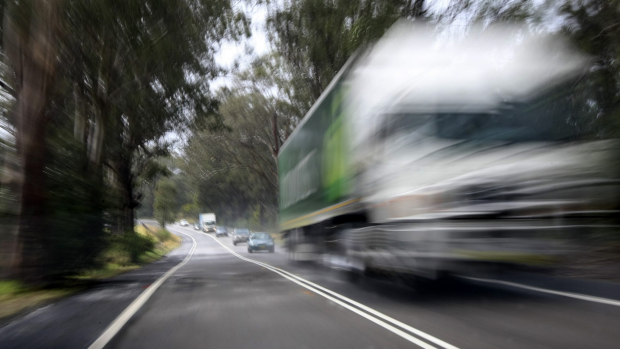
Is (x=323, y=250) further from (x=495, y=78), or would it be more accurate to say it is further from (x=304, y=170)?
(x=495, y=78)

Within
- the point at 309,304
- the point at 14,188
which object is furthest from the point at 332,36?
the point at 309,304

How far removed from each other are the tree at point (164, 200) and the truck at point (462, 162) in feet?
119

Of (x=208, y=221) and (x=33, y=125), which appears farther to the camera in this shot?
(x=208, y=221)

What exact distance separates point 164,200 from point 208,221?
27.4 m

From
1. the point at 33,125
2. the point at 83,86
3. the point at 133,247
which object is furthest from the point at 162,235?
the point at 33,125

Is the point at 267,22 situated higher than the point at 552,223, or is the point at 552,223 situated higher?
the point at 267,22

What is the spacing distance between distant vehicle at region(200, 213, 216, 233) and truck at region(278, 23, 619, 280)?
64.1m

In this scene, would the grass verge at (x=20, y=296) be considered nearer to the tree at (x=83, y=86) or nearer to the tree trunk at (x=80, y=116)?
the tree at (x=83, y=86)

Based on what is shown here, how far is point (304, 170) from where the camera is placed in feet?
44.0

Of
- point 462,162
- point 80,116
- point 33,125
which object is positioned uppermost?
point 80,116

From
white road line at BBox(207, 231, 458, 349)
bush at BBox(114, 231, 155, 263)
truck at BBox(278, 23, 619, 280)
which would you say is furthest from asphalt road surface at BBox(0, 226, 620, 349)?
bush at BBox(114, 231, 155, 263)

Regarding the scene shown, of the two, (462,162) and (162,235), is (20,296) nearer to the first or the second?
(462,162)

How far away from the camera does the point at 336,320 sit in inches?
263

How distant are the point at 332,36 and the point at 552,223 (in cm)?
1577
